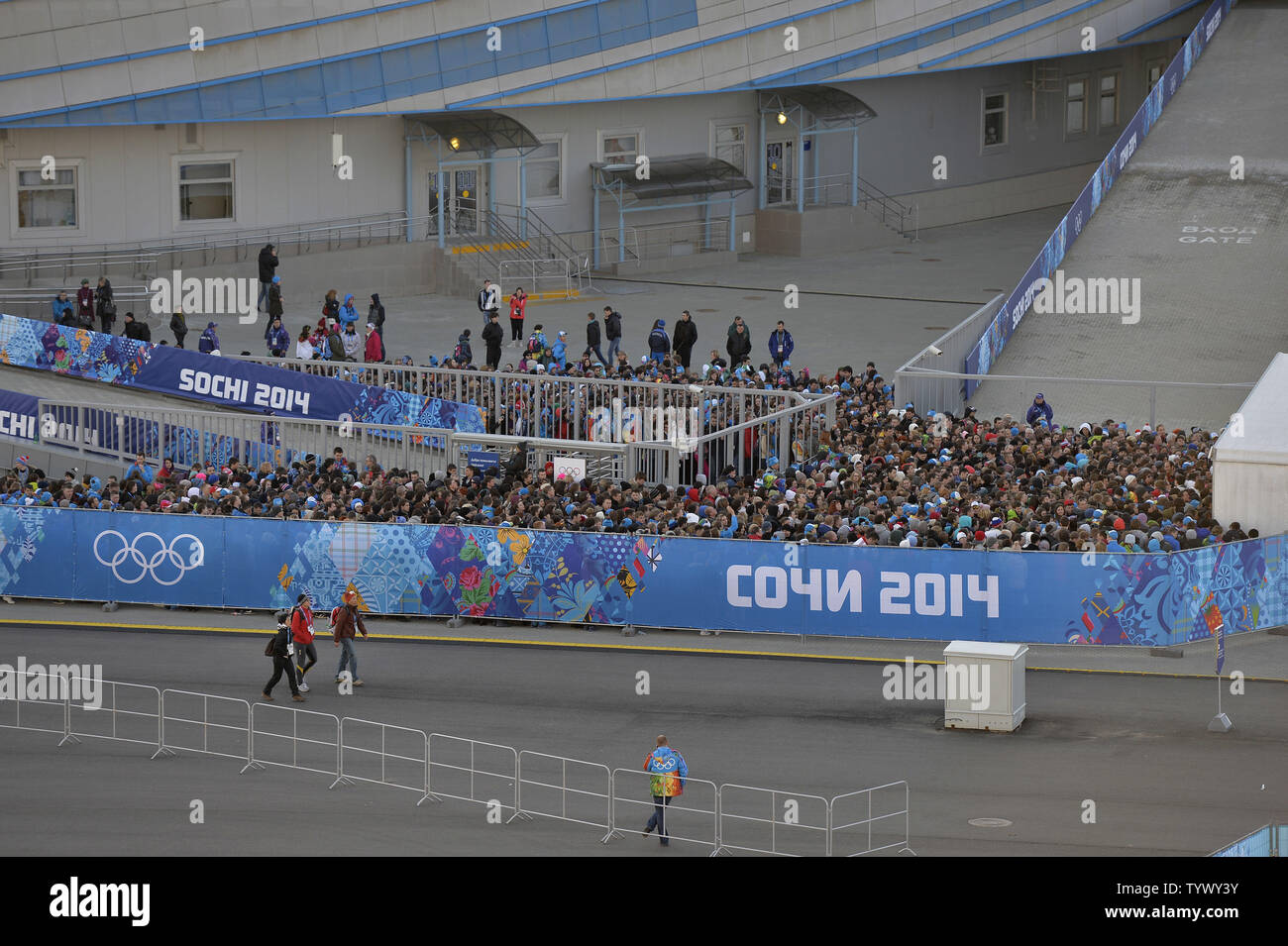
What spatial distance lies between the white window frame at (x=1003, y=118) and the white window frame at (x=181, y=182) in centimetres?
2411

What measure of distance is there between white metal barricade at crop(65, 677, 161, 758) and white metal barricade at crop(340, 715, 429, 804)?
7.01 ft

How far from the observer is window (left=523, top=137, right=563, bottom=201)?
51.3m

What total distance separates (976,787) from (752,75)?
34749mm

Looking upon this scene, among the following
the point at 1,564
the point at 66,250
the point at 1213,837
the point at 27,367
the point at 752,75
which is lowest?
the point at 1213,837

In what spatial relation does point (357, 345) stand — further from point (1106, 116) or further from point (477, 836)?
point (1106, 116)

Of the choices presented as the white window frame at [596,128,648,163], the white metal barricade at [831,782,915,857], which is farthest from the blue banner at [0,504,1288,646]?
the white window frame at [596,128,648,163]

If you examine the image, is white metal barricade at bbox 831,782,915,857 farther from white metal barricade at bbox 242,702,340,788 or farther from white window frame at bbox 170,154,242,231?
white window frame at bbox 170,154,242,231

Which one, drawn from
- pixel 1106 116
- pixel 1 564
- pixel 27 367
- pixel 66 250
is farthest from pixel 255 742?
pixel 1106 116

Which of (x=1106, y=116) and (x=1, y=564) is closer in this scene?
(x=1, y=564)

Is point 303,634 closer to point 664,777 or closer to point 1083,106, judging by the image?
point 664,777

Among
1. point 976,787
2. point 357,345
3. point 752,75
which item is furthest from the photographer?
point 752,75

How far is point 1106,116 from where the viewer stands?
63.9 m

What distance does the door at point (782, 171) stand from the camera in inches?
2189
